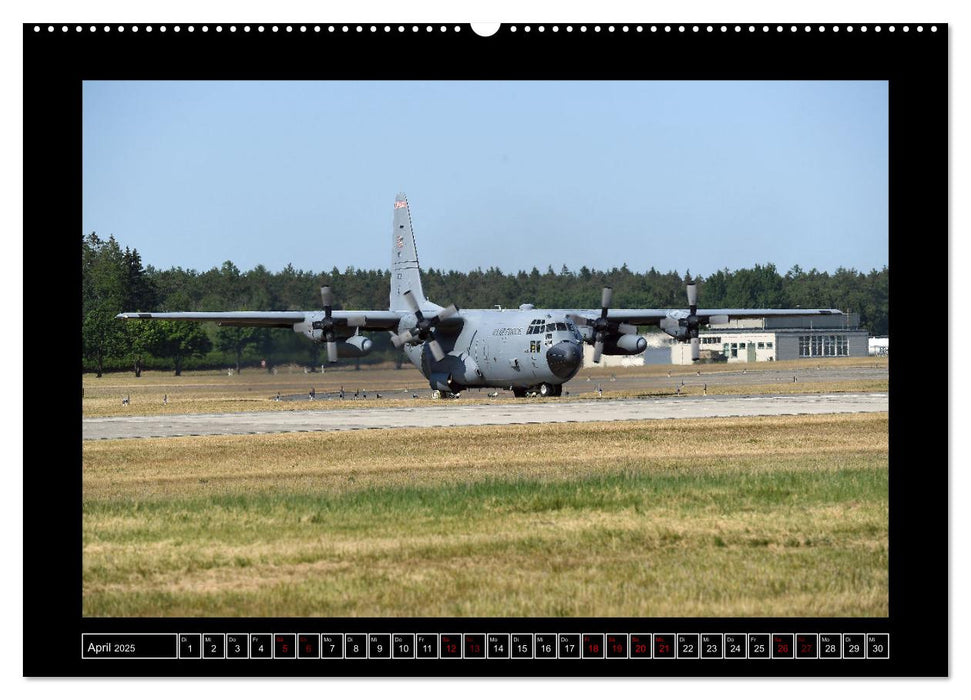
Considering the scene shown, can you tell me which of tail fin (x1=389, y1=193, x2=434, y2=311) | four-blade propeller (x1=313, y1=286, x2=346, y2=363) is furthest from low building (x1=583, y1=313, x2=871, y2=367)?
four-blade propeller (x1=313, y1=286, x2=346, y2=363)

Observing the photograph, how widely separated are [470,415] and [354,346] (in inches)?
706

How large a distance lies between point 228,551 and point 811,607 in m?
6.79

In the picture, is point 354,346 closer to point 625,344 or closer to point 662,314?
point 625,344

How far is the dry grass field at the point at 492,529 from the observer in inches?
449

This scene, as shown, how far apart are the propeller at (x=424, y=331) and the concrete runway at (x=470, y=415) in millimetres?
8047

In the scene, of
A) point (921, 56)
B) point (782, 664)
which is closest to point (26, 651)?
point (782, 664)

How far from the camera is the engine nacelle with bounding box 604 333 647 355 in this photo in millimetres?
59669

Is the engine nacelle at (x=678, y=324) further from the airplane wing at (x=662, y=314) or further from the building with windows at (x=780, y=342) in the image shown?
the building with windows at (x=780, y=342)

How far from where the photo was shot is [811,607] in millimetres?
10820

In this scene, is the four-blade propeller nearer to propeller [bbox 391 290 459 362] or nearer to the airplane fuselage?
propeller [bbox 391 290 459 362]

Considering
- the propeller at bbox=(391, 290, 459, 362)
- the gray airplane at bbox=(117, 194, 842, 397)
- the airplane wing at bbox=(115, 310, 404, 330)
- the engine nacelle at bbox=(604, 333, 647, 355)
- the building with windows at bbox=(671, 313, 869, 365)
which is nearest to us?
the gray airplane at bbox=(117, 194, 842, 397)

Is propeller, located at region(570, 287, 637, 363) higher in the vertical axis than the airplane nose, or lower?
higher

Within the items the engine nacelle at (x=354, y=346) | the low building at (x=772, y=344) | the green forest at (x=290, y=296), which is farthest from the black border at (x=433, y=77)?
the low building at (x=772, y=344)

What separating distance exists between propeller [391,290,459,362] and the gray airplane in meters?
0.05
